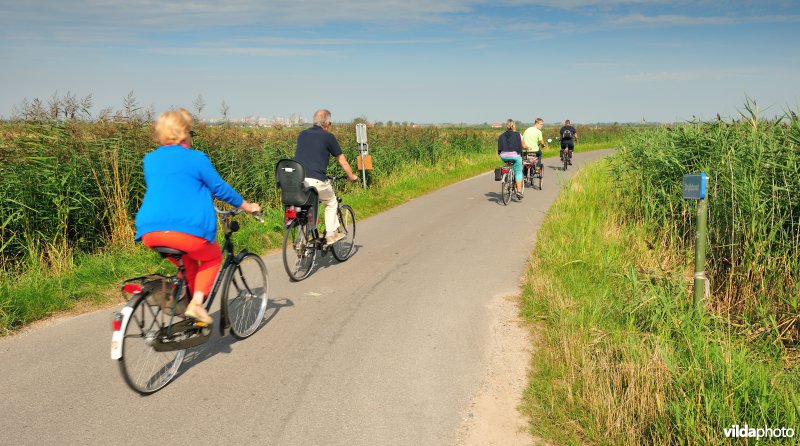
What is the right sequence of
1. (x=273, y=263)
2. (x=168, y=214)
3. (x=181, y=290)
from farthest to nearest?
(x=273, y=263) → (x=181, y=290) → (x=168, y=214)

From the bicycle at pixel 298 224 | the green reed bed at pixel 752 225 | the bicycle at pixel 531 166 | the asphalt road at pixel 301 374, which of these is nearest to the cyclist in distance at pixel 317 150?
the bicycle at pixel 298 224

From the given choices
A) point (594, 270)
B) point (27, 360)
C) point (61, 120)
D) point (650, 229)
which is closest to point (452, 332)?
point (594, 270)

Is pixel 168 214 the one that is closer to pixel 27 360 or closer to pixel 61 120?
pixel 27 360

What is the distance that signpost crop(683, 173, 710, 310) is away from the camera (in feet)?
15.2

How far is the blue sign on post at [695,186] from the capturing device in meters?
4.62

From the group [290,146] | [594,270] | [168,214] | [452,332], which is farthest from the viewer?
[290,146]

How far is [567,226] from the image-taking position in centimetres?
978

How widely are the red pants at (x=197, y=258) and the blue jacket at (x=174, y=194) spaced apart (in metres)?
0.07

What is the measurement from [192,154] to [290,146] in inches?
410

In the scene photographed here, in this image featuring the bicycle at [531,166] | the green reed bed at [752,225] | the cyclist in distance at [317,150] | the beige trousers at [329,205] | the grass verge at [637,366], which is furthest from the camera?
the bicycle at [531,166]

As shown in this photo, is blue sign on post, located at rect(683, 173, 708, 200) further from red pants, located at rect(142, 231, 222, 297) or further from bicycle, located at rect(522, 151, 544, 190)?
bicycle, located at rect(522, 151, 544, 190)

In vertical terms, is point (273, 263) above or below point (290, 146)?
below

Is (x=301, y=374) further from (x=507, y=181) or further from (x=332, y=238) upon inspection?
(x=507, y=181)

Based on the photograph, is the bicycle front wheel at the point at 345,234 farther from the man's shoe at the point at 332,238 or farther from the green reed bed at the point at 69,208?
the green reed bed at the point at 69,208
